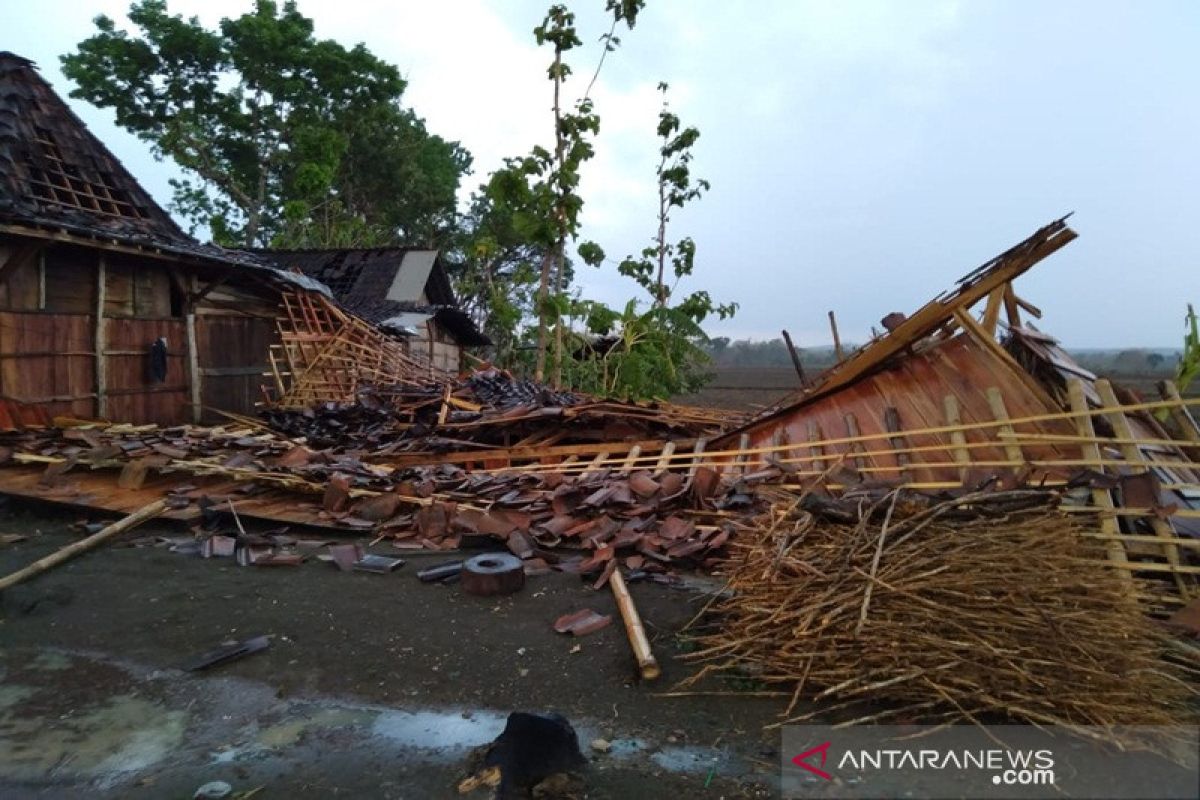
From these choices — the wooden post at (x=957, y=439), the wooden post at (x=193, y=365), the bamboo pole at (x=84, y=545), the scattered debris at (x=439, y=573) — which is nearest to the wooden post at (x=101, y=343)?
the wooden post at (x=193, y=365)

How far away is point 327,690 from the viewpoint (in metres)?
3.01

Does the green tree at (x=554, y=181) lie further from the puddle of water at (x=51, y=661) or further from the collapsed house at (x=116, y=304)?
the puddle of water at (x=51, y=661)

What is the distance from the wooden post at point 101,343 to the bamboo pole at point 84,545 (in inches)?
196

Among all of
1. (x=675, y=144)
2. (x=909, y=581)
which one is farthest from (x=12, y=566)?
(x=675, y=144)

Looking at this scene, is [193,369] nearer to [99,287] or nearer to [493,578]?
[99,287]

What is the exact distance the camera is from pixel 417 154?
89.1 ft

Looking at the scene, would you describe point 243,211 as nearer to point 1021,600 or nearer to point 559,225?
point 559,225

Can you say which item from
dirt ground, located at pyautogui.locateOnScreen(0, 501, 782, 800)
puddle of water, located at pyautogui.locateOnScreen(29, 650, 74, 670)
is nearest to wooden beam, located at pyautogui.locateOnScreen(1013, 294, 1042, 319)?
dirt ground, located at pyautogui.locateOnScreen(0, 501, 782, 800)

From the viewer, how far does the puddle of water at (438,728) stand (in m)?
2.58

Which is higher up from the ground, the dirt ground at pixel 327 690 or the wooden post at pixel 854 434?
the wooden post at pixel 854 434

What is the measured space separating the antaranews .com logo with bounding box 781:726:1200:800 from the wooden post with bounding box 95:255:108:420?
1013cm

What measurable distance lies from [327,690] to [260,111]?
24.8 metres

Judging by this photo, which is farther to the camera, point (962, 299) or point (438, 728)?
point (962, 299)

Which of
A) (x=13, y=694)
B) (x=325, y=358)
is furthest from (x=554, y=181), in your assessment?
(x=13, y=694)
